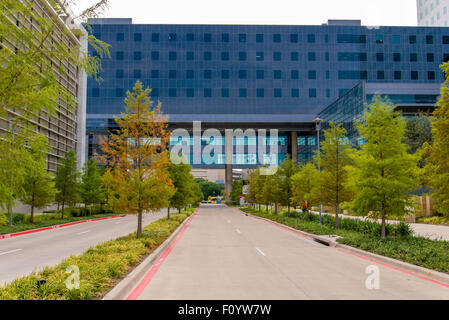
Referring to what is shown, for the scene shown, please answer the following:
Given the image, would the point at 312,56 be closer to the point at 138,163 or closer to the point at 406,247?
the point at 138,163

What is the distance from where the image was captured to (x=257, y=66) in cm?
6619

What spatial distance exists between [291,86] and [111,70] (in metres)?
33.6

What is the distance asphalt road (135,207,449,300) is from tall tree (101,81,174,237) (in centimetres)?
296

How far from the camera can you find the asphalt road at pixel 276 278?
7.73 metres

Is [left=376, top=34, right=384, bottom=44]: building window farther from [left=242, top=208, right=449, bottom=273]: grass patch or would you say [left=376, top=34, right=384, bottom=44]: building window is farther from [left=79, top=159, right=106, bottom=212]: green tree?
[left=242, top=208, right=449, bottom=273]: grass patch

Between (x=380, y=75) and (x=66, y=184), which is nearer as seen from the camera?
(x=66, y=184)

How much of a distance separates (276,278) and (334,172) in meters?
14.6

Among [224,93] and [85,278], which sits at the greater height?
[224,93]

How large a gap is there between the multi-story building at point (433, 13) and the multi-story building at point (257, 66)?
2389cm

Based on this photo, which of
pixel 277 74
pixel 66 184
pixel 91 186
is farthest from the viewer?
pixel 277 74

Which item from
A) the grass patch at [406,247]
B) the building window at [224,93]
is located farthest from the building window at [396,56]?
the grass patch at [406,247]

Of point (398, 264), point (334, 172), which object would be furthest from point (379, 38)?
point (398, 264)

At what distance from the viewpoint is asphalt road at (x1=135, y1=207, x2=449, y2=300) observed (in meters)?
7.73
